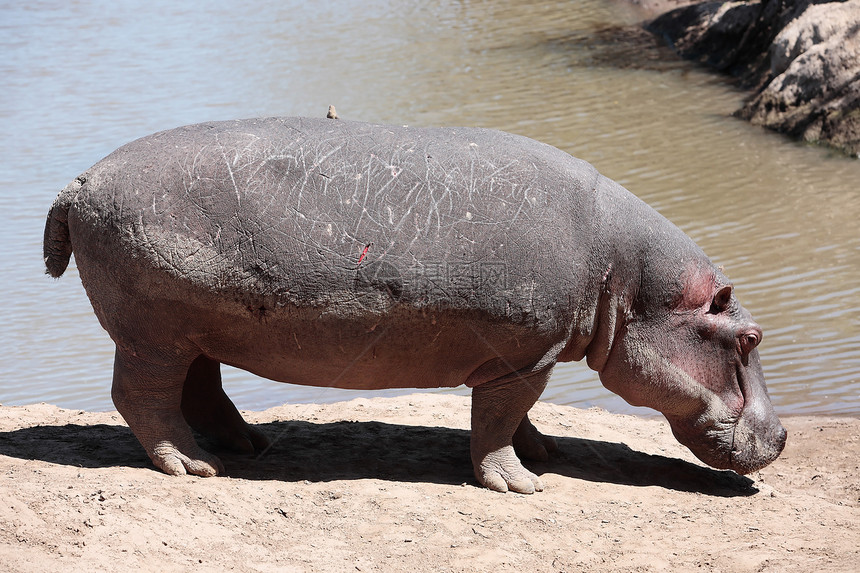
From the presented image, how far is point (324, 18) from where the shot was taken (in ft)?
74.2

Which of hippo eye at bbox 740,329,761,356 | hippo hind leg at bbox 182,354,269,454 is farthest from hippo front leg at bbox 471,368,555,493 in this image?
hippo hind leg at bbox 182,354,269,454

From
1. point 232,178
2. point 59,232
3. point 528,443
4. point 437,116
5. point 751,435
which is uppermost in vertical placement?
point 232,178

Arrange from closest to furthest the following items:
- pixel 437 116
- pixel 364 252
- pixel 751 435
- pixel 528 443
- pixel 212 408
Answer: pixel 364 252 < pixel 751 435 < pixel 212 408 < pixel 528 443 < pixel 437 116

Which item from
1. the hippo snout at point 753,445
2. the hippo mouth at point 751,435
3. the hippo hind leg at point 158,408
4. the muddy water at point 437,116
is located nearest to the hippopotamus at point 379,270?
the hippo hind leg at point 158,408

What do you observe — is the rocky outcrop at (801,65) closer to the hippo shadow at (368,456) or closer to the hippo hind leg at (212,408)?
the hippo shadow at (368,456)

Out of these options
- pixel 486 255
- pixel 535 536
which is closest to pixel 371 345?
pixel 486 255

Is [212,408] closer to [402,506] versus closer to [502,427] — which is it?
[402,506]

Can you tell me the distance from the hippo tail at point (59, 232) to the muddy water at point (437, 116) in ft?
7.88

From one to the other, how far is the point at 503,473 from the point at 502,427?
26cm

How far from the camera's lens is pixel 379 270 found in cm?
486

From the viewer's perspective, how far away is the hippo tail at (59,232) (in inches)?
198

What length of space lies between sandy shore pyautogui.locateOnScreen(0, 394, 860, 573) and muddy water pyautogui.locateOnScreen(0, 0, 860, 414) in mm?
1342

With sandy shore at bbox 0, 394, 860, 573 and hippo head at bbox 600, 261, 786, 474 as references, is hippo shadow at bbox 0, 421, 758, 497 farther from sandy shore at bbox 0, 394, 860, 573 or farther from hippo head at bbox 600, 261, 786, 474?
hippo head at bbox 600, 261, 786, 474

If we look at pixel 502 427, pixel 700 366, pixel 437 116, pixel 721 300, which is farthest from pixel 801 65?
pixel 502 427
